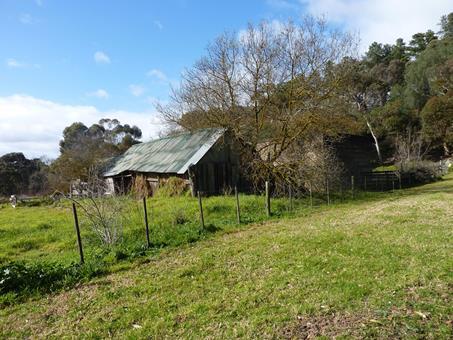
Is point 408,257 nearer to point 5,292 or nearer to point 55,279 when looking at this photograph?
point 55,279

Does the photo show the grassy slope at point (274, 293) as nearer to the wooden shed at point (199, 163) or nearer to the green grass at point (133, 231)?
the green grass at point (133, 231)

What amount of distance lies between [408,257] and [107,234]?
7.09 meters

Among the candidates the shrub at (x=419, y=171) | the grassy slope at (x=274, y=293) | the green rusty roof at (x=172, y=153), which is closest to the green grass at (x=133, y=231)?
the grassy slope at (x=274, y=293)

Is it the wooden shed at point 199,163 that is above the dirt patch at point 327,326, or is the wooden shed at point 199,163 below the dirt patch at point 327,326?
above

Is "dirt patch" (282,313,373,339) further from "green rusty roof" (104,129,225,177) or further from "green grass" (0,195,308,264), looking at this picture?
"green rusty roof" (104,129,225,177)

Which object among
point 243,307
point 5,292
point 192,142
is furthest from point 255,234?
point 192,142

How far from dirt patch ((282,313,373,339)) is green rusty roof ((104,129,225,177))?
571 inches

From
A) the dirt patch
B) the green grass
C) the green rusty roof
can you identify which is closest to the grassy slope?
→ the dirt patch

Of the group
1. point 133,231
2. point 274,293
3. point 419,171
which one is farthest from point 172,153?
point 419,171

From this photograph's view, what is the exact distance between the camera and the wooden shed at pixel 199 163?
18.5 metres

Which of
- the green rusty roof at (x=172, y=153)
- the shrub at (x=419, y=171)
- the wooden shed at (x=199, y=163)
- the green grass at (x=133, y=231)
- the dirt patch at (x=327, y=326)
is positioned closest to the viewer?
the dirt patch at (x=327, y=326)

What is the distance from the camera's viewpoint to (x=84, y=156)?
33.8 metres

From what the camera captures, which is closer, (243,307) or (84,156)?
(243,307)

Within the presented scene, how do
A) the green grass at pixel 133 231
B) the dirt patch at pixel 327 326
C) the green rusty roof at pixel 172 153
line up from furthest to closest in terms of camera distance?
1. the green rusty roof at pixel 172 153
2. the green grass at pixel 133 231
3. the dirt patch at pixel 327 326
